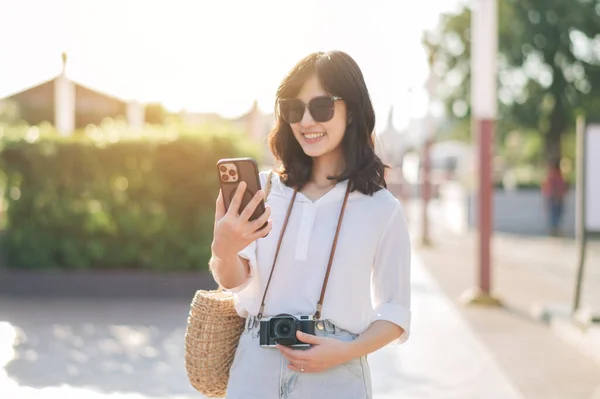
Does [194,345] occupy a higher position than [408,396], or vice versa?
[194,345]

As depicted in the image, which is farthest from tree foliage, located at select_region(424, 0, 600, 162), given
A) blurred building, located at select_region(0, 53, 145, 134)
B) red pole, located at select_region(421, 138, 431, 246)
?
blurred building, located at select_region(0, 53, 145, 134)

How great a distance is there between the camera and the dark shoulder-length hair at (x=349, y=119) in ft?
8.34

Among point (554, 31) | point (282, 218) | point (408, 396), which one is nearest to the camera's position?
point (282, 218)

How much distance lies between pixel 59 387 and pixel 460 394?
8.99 feet

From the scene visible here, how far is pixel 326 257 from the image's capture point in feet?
8.09

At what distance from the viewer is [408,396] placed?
6215mm

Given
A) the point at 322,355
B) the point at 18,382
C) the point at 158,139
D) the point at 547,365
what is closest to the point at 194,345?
the point at 322,355

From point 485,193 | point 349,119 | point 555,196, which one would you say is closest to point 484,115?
point 485,193

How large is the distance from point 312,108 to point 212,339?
2.32 ft

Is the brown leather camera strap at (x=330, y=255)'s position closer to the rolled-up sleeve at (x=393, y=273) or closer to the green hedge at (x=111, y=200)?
the rolled-up sleeve at (x=393, y=273)

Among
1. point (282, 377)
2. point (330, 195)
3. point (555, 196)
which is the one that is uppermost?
point (330, 195)

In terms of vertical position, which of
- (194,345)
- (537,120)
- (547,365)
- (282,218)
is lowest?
(547,365)

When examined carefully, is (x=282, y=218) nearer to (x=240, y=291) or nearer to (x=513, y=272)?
(x=240, y=291)

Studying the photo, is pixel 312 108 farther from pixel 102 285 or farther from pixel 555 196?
pixel 555 196
